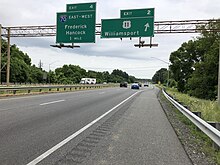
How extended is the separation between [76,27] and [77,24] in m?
0.30

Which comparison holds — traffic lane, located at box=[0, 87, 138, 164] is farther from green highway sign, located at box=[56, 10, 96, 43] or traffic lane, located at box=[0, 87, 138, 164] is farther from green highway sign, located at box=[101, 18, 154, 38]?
green highway sign, located at box=[56, 10, 96, 43]

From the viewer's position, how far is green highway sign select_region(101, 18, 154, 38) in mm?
23844

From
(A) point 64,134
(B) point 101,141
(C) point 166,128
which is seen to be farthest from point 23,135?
(C) point 166,128

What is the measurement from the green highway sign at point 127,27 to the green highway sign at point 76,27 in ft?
4.14

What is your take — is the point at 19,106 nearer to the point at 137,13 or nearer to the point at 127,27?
the point at 127,27

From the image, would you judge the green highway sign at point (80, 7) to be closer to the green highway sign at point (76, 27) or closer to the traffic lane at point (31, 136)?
the green highway sign at point (76, 27)

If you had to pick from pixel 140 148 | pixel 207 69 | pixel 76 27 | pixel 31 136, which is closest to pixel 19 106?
pixel 31 136

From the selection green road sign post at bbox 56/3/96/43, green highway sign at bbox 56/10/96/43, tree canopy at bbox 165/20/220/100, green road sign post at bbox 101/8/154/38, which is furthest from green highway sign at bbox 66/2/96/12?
tree canopy at bbox 165/20/220/100

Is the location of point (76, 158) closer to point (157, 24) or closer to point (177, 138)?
point (177, 138)

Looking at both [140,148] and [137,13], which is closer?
[140,148]

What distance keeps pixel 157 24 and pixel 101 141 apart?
62.6 feet

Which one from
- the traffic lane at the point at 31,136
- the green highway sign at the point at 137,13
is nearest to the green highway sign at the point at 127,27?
the green highway sign at the point at 137,13

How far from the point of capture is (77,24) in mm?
25406

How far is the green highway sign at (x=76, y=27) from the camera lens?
25125mm
